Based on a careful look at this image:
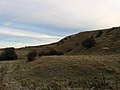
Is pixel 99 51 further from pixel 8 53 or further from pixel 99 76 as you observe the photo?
pixel 99 76

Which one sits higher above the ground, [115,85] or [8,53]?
[8,53]

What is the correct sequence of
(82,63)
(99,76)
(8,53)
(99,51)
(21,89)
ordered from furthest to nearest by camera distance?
1. (8,53)
2. (99,51)
3. (82,63)
4. (99,76)
5. (21,89)

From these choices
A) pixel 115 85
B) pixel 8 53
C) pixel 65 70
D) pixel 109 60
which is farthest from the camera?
pixel 8 53

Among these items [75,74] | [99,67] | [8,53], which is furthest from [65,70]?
[8,53]

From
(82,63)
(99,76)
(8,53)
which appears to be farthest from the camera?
(8,53)

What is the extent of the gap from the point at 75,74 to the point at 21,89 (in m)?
10.6

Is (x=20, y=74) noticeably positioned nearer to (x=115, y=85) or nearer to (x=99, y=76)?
(x=99, y=76)

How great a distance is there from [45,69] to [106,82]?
29.7ft

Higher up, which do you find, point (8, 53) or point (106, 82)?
point (8, 53)

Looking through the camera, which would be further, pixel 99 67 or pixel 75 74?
pixel 99 67

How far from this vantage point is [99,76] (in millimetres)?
30094

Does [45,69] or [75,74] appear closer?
[75,74]

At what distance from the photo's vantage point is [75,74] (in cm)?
3092

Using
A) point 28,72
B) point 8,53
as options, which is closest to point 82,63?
point 28,72
